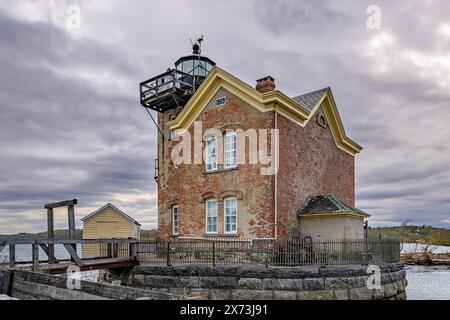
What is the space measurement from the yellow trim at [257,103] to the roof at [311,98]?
181mm

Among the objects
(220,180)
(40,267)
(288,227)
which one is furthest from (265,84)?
(40,267)

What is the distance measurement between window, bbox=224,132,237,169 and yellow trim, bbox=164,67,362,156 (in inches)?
72.5

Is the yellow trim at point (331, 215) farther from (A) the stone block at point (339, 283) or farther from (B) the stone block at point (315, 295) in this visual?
(B) the stone block at point (315, 295)

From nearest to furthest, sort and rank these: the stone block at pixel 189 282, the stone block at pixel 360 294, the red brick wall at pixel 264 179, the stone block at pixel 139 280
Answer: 1. the stone block at pixel 360 294
2. the stone block at pixel 189 282
3. the stone block at pixel 139 280
4. the red brick wall at pixel 264 179

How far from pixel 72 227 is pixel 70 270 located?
1.41m

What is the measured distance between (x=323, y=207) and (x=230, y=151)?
4.89 metres

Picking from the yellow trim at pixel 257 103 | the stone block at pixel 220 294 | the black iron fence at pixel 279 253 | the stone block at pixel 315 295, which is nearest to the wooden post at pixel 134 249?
the black iron fence at pixel 279 253

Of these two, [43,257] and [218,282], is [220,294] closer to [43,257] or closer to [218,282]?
[218,282]

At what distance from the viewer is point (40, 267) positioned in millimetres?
11625

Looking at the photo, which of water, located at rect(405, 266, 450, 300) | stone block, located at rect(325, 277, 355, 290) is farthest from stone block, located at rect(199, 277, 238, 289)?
water, located at rect(405, 266, 450, 300)

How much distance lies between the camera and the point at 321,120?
789 inches

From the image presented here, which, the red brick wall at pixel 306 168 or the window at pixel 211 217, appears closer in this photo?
the red brick wall at pixel 306 168

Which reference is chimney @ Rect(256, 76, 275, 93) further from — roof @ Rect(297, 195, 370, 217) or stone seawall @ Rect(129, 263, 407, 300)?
stone seawall @ Rect(129, 263, 407, 300)

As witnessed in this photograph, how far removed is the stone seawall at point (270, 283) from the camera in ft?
41.3
